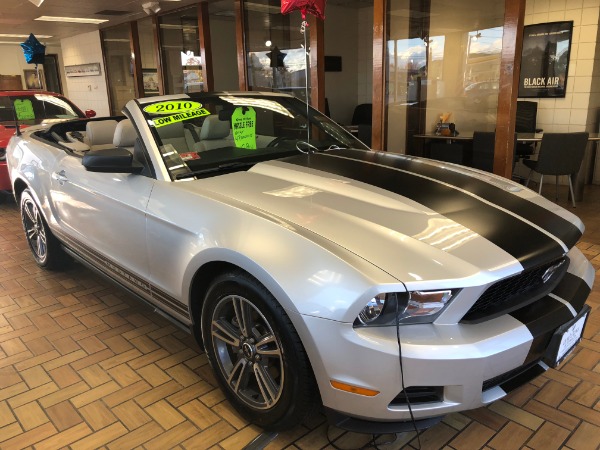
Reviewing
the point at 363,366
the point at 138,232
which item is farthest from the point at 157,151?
the point at 363,366

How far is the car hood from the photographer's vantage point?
1.58 metres

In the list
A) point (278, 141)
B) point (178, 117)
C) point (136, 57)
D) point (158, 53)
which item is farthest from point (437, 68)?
point (136, 57)

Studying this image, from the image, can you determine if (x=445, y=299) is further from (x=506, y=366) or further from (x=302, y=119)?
(x=302, y=119)

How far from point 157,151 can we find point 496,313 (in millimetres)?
1703

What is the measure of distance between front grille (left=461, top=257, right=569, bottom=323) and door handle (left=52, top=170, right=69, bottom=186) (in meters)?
2.63

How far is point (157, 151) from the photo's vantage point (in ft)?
7.89

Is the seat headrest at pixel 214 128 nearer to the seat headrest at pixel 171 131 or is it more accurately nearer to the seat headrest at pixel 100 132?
the seat headrest at pixel 171 131

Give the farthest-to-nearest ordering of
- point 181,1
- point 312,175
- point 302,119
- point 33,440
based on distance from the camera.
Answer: point 181,1 < point 302,119 < point 312,175 < point 33,440

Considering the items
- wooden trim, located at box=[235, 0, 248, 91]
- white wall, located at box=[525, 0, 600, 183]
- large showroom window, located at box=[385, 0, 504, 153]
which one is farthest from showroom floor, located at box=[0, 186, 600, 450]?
wooden trim, located at box=[235, 0, 248, 91]

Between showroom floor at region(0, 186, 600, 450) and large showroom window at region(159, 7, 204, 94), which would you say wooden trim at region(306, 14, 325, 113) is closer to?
large showroom window at region(159, 7, 204, 94)

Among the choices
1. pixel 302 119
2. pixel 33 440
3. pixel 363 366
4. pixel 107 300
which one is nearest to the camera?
pixel 363 366

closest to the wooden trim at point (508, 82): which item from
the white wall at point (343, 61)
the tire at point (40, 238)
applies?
the tire at point (40, 238)

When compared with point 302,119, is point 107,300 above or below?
below

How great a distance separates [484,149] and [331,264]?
13.8ft
